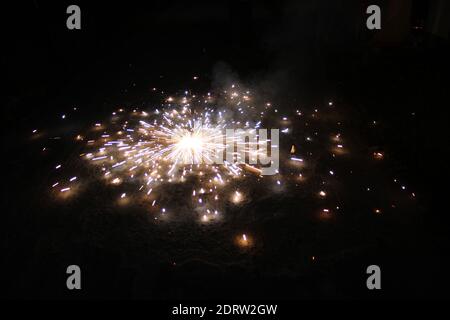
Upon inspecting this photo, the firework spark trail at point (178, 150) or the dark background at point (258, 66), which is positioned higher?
the dark background at point (258, 66)

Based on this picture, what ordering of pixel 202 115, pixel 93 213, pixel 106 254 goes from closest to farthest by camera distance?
pixel 106 254 < pixel 93 213 < pixel 202 115

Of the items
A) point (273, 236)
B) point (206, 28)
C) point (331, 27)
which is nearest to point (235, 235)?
point (273, 236)

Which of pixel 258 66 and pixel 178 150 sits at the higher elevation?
pixel 258 66

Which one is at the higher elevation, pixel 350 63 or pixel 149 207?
pixel 350 63

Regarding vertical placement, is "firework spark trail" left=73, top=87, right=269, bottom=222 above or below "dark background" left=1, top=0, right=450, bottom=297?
below

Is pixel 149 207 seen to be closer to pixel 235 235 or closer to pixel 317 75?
pixel 235 235

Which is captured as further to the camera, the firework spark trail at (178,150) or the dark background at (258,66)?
the dark background at (258,66)

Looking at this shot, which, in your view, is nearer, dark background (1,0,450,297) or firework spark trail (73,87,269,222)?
firework spark trail (73,87,269,222)

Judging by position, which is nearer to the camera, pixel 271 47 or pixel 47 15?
pixel 47 15
